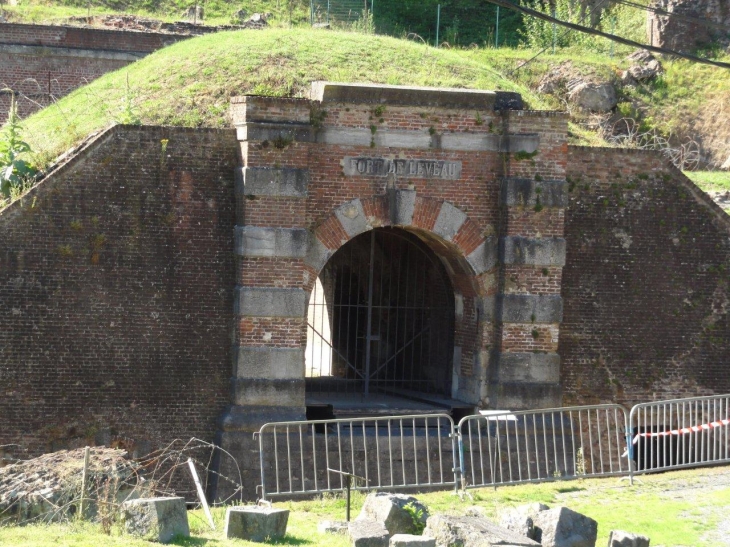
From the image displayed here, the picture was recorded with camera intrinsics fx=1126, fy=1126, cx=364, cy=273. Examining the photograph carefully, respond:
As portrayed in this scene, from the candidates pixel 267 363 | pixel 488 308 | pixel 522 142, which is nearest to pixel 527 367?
pixel 488 308

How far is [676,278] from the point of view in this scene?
16.9 metres

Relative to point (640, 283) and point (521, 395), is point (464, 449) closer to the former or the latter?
point (521, 395)

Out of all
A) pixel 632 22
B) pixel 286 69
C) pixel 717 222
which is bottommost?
pixel 717 222

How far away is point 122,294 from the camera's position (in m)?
14.7

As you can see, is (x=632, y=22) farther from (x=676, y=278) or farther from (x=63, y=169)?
(x=63, y=169)

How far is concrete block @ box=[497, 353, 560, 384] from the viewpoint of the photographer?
51.8ft

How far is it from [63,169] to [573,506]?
24.8 feet

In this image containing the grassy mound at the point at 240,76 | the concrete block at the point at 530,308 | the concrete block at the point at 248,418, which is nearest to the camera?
the concrete block at the point at 248,418

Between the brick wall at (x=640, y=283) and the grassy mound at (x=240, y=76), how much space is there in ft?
6.55

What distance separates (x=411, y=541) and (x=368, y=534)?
2.46 ft

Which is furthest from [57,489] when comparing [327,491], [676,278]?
[676,278]

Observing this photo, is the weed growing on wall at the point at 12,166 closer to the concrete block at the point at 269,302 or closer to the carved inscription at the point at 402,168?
the concrete block at the point at 269,302

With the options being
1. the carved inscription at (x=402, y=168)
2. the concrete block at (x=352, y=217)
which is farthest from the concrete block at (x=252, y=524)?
the carved inscription at (x=402, y=168)

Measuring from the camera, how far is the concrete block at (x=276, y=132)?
14.8 metres
